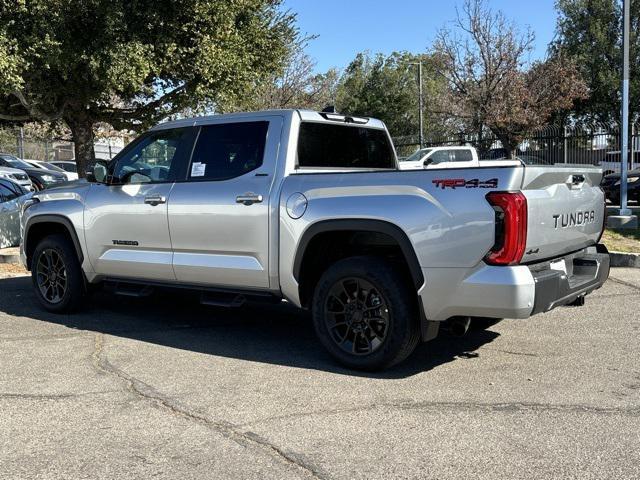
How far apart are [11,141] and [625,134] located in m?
44.0

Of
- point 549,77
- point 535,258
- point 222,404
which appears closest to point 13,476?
point 222,404

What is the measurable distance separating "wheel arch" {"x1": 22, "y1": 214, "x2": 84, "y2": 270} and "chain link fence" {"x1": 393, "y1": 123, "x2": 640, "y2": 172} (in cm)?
2023

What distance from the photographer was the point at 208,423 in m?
4.05

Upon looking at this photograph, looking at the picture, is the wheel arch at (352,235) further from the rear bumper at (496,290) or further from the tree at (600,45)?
the tree at (600,45)

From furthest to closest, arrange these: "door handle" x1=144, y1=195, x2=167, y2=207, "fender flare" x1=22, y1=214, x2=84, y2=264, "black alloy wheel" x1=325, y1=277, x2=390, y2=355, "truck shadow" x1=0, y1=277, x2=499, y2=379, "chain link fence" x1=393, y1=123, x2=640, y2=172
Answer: "chain link fence" x1=393, y1=123, x2=640, y2=172
"fender flare" x1=22, y1=214, x2=84, y2=264
"door handle" x1=144, y1=195, x2=167, y2=207
"truck shadow" x1=0, y1=277, x2=499, y2=379
"black alloy wheel" x1=325, y1=277, x2=390, y2=355

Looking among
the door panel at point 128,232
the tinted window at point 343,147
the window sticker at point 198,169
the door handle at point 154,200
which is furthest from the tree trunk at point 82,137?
the tinted window at point 343,147

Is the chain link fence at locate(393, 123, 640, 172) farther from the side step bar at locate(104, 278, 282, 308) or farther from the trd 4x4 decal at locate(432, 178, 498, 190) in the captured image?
the trd 4x4 decal at locate(432, 178, 498, 190)

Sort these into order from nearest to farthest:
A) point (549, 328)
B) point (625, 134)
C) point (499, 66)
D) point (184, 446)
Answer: point (184, 446) → point (549, 328) → point (625, 134) → point (499, 66)

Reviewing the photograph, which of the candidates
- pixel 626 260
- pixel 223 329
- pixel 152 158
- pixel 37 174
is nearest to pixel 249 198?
pixel 152 158

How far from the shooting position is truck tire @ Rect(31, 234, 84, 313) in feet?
22.6

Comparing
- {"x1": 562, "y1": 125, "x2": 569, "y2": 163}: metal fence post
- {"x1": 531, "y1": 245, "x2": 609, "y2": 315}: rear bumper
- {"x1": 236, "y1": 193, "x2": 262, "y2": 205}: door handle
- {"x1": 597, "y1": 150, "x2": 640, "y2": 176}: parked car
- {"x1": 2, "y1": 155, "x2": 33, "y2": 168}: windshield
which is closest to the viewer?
{"x1": 531, "y1": 245, "x2": 609, "y2": 315}: rear bumper

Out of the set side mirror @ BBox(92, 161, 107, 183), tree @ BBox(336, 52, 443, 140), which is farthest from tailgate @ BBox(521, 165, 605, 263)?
tree @ BBox(336, 52, 443, 140)

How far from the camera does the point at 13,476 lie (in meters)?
3.40

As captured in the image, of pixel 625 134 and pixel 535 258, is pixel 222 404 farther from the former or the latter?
pixel 625 134
